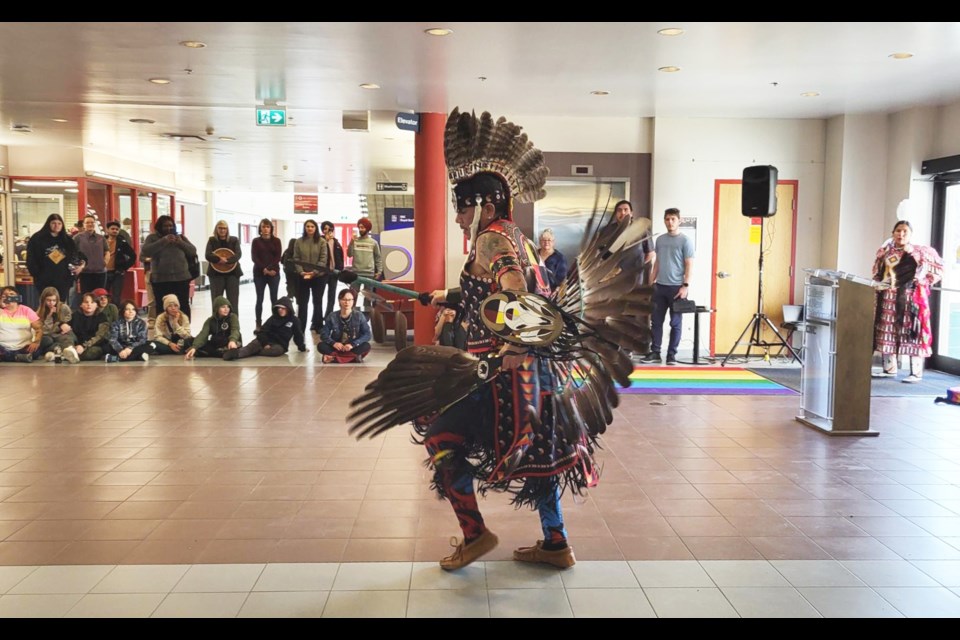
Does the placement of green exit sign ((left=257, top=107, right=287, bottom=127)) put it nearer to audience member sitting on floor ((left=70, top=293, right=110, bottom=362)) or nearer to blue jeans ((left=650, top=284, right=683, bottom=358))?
audience member sitting on floor ((left=70, top=293, right=110, bottom=362))

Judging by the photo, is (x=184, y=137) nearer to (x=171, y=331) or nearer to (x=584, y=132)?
(x=171, y=331)

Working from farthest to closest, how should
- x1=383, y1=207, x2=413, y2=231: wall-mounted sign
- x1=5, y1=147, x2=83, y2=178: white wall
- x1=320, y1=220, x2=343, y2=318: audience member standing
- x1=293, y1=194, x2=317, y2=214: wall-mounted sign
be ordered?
x1=293, y1=194, x2=317, y2=214: wall-mounted sign < x1=5, y1=147, x2=83, y2=178: white wall < x1=383, y1=207, x2=413, y2=231: wall-mounted sign < x1=320, y1=220, x2=343, y2=318: audience member standing

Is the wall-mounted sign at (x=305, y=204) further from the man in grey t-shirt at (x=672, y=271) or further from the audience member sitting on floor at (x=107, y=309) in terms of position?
the man in grey t-shirt at (x=672, y=271)

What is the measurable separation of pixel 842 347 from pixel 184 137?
415 inches

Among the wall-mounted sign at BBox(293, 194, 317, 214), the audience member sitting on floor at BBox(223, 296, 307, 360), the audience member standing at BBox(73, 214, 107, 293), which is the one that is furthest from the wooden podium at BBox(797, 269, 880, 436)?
the wall-mounted sign at BBox(293, 194, 317, 214)

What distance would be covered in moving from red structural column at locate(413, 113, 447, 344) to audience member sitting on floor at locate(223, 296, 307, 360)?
151 cm

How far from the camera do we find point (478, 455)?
10.7 feet

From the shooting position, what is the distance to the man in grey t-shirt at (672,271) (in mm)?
9117

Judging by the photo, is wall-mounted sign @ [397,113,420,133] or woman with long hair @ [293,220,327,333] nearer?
wall-mounted sign @ [397,113,420,133]

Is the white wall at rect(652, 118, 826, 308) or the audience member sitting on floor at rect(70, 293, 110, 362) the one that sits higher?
the white wall at rect(652, 118, 826, 308)

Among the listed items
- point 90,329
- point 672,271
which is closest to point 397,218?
point 90,329

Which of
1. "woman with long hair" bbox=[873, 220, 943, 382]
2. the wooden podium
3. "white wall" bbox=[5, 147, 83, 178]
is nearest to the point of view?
the wooden podium

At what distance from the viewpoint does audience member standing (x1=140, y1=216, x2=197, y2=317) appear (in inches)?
404
